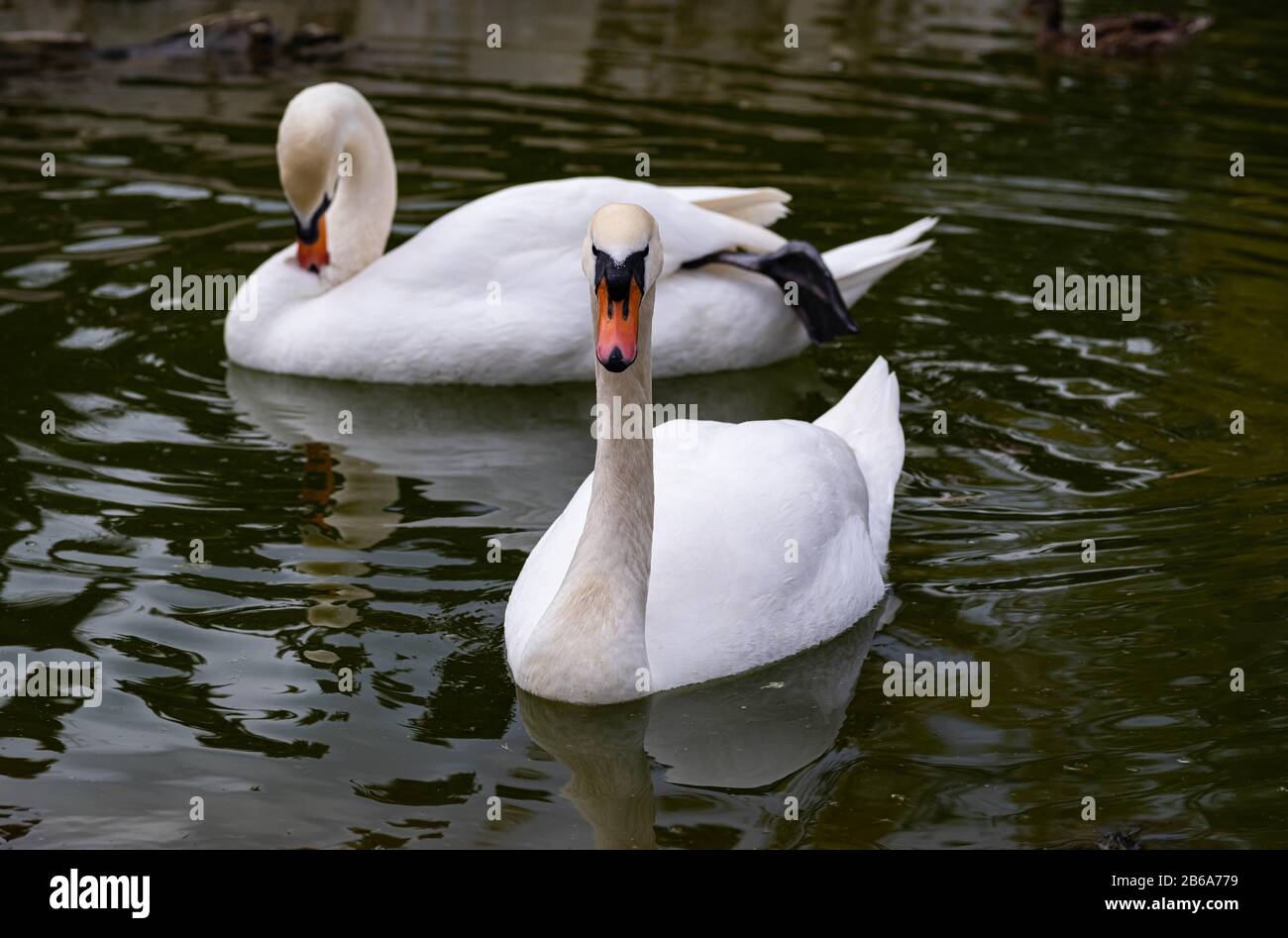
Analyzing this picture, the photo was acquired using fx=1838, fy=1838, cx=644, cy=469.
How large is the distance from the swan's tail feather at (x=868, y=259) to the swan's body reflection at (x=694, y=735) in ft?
11.4

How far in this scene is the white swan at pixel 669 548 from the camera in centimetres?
520

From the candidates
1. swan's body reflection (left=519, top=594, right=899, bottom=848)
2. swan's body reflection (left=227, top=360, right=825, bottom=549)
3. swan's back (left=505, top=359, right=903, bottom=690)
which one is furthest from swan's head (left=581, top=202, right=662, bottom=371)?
swan's body reflection (left=227, top=360, right=825, bottom=549)

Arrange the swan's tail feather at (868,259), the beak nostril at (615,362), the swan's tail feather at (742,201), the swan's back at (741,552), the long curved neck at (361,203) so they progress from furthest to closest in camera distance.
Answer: the long curved neck at (361,203), the swan's tail feather at (742,201), the swan's tail feather at (868,259), the swan's back at (741,552), the beak nostril at (615,362)

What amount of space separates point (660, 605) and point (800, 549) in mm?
534

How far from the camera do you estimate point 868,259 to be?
8977 millimetres

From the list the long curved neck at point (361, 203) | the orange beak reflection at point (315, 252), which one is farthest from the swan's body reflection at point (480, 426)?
the long curved neck at point (361, 203)

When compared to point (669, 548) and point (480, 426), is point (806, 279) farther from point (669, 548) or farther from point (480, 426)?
point (669, 548)

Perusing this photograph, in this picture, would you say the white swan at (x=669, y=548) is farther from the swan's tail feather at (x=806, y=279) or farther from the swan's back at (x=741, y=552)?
the swan's tail feather at (x=806, y=279)

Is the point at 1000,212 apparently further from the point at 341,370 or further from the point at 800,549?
the point at 800,549

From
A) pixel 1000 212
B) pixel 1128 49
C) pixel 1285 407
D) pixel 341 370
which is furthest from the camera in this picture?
pixel 1128 49

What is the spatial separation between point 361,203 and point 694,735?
4.68 m

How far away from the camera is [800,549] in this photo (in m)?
5.77

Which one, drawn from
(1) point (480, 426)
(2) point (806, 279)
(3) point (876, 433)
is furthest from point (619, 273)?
(2) point (806, 279)

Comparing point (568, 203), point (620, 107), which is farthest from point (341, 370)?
point (620, 107)
